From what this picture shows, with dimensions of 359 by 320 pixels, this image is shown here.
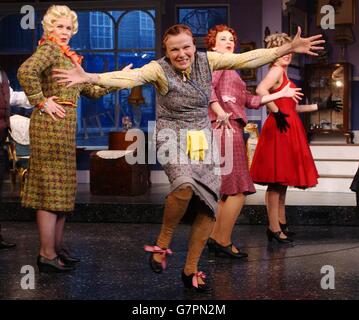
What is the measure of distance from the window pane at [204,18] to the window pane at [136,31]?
0.45 m

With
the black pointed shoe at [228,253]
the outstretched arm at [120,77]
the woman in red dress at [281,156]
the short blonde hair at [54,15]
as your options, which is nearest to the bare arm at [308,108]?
the woman in red dress at [281,156]

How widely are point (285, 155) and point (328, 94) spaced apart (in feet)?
17.3

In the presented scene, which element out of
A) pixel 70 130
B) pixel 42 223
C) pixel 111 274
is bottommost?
pixel 111 274

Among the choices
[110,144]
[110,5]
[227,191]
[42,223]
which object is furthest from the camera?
[110,5]

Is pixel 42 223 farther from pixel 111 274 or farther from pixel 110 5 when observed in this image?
pixel 110 5

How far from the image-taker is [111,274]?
155 inches

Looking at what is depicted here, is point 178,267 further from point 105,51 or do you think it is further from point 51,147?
point 105,51

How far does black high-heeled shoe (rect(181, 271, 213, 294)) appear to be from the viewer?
344 centimetres

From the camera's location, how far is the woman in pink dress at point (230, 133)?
4.34 m

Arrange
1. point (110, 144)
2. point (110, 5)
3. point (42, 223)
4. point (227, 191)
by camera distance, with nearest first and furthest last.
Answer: point (42, 223), point (227, 191), point (110, 144), point (110, 5)

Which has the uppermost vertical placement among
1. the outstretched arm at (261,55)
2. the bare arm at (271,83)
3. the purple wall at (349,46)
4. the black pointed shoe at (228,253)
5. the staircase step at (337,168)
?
the purple wall at (349,46)

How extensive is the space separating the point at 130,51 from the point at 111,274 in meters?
5.41

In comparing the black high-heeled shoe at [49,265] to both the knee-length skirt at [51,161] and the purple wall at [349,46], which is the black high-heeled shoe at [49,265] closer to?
the knee-length skirt at [51,161]
